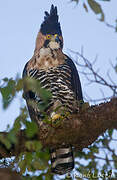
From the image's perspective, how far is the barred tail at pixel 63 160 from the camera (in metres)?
3.52

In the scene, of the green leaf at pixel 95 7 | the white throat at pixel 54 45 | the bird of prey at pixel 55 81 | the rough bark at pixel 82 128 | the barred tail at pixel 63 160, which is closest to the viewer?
the green leaf at pixel 95 7

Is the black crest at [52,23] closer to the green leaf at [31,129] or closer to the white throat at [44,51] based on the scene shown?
the white throat at [44,51]

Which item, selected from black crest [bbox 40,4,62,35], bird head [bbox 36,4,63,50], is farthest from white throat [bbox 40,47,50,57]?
black crest [bbox 40,4,62,35]

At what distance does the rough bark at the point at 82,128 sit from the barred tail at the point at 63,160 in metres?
0.52

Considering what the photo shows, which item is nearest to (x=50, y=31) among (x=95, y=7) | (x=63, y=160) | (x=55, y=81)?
(x=55, y=81)

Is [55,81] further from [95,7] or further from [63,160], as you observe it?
[95,7]

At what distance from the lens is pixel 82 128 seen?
3012mm

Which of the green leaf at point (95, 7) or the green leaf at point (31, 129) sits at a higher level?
the green leaf at point (95, 7)

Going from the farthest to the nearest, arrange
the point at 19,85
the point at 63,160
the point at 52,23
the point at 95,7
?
the point at 52,23
the point at 63,160
the point at 95,7
the point at 19,85

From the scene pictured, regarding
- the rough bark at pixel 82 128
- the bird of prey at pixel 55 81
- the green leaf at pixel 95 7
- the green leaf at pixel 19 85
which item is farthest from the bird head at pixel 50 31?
the green leaf at pixel 19 85

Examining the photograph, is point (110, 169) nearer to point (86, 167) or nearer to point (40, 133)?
point (86, 167)

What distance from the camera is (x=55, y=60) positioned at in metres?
4.38

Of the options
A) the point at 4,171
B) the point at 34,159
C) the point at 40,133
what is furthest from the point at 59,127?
the point at 4,171

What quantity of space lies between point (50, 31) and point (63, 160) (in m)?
2.12
